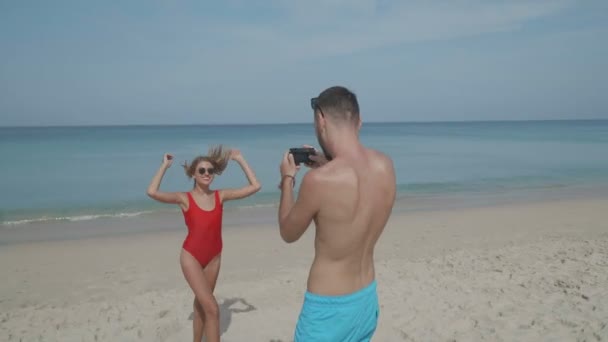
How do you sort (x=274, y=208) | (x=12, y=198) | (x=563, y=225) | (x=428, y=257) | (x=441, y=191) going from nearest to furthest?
(x=428, y=257) → (x=563, y=225) → (x=274, y=208) → (x=12, y=198) → (x=441, y=191)

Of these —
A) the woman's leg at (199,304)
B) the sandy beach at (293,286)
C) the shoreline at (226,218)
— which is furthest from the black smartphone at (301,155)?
the shoreline at (226,218)

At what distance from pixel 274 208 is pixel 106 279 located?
742 centimetres

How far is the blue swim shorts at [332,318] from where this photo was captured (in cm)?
239

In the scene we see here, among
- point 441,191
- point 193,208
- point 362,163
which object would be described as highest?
point 362,163

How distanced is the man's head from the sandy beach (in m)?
3.49

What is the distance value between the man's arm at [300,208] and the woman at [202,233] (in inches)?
70.2

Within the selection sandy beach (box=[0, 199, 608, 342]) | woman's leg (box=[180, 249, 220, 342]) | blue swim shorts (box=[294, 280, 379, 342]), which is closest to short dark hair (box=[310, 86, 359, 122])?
blue swim shorts (box=[294, 280, 379, 342])

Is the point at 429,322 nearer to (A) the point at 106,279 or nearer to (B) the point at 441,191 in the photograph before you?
(A) the point at 106,279

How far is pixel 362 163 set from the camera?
91.2 inches


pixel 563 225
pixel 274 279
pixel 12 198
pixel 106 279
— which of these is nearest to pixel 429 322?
pixel 274 279

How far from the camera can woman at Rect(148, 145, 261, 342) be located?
13.0 feet

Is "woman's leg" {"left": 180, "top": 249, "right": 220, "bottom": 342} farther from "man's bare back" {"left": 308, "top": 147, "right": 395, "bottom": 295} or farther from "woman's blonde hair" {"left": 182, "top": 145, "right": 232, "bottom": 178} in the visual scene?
"man's bare back" {"left": 308, "top": 147, "right": 395, "bottom": 295}

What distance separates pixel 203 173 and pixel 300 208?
6.94ft

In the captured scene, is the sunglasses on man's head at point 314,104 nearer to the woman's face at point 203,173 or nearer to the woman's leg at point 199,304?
the woman's face at point 203,173
